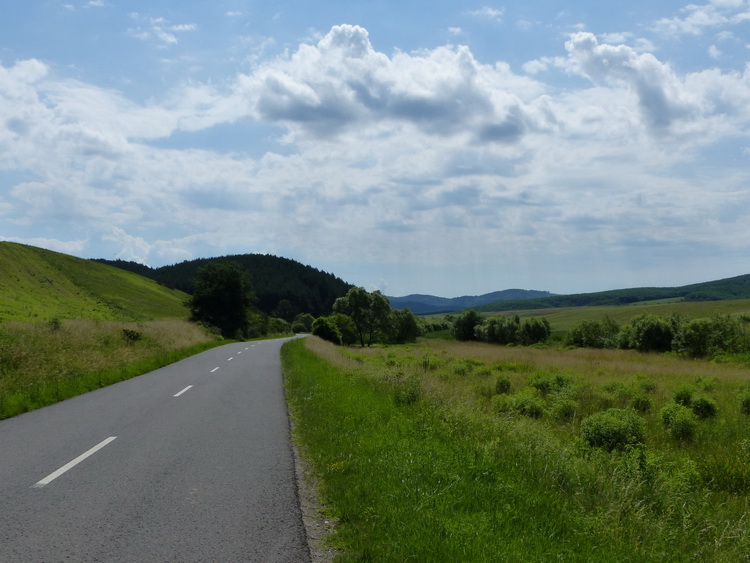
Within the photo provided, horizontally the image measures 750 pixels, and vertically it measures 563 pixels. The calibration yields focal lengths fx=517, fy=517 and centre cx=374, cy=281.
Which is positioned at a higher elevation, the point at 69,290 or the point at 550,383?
the point at 69,290

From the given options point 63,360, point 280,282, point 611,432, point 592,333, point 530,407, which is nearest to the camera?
point 611,432

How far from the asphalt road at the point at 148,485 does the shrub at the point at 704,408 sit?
11.7 metres

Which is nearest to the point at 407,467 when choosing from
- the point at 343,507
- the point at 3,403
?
the point at 343,507

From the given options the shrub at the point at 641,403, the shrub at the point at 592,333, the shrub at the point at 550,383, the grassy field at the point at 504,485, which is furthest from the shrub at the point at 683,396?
the shrub at the point at 592,333

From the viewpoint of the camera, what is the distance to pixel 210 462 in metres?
7.55

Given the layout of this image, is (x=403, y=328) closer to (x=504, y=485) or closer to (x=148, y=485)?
(x=504, y=485)

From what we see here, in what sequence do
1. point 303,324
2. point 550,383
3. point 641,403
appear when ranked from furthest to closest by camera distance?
point 303,324
point 550,383
point 641,403

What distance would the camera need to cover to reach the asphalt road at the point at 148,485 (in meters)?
4.65

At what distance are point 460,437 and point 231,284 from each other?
208 feet

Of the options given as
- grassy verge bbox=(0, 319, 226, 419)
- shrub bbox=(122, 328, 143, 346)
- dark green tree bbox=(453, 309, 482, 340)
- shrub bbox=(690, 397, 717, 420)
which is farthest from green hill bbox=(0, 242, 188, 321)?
dark green tree bbox=(453, 309, 482, 340)

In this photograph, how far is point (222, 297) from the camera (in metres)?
68.6

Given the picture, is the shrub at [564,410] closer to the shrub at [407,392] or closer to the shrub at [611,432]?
the shrub at [611,432]

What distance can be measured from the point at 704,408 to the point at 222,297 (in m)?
61.4

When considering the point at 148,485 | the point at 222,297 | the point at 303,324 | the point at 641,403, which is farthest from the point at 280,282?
the point at 148,485
